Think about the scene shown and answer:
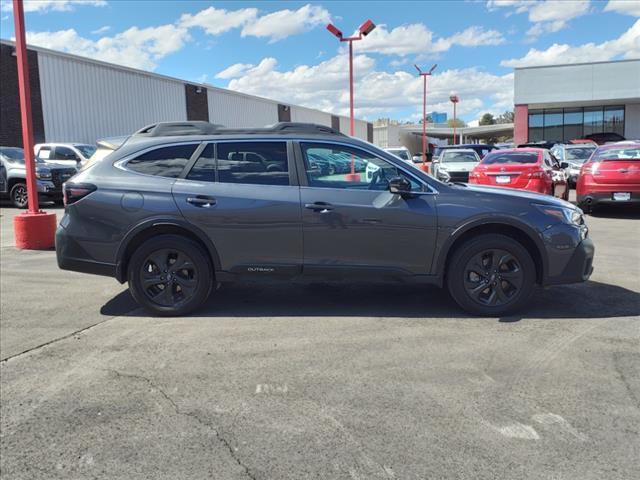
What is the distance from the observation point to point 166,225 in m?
5.27

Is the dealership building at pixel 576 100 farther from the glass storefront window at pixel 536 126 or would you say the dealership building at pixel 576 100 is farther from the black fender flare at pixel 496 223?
the black fender flare at pixel 496 223

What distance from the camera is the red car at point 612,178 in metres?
11.4

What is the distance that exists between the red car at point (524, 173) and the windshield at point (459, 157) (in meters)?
5.64

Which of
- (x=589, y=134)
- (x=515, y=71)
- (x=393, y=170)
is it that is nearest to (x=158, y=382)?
(x=393, y=170)

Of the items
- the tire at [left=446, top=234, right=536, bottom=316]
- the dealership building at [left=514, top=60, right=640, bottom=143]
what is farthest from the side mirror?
the dealership building at [left=514, top=60, right=640, bottom=143]

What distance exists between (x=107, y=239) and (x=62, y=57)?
76.5ft

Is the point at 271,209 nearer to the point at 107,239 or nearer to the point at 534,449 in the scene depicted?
the point at 107,239

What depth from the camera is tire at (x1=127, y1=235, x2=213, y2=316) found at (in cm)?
530

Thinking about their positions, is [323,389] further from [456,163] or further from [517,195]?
[456,163]

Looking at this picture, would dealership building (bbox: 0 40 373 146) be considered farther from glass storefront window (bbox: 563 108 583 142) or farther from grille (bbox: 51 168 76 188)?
glass storefront window (bbox: 563 108 583 142)

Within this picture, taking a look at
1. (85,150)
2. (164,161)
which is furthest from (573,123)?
(164,161)

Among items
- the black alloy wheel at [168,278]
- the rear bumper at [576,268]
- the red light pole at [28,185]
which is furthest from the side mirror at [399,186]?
the red light pole at [28,185]

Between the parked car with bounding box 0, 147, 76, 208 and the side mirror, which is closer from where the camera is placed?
the side mirror

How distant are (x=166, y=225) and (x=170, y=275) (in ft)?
1.58
